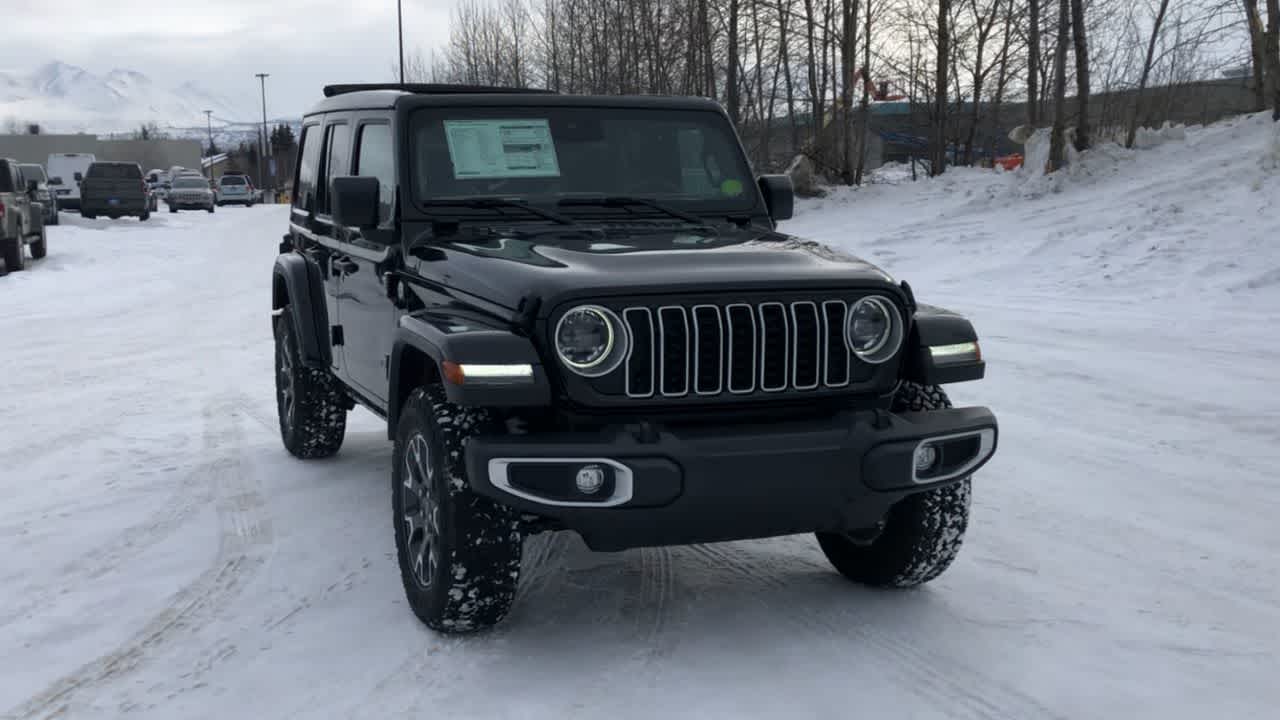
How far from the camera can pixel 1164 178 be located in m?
→ 17.8

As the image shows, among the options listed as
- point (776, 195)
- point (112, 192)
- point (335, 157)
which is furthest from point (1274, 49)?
point (112, 192)

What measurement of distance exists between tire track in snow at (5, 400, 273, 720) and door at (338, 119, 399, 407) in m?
0.84

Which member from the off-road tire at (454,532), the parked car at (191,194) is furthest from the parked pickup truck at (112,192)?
the off-road tire at (454,532)

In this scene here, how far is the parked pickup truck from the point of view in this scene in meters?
38.3

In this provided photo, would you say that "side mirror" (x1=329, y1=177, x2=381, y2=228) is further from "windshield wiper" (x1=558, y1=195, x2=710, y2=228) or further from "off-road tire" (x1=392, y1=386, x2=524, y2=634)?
"off-road tire" (x1=392, y1=386, x2=524, y2=634)

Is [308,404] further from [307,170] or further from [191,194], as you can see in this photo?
[191,194]

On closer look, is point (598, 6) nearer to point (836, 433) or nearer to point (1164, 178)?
point (1164, 178)

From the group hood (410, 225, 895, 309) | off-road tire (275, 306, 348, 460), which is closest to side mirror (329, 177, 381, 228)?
hood (410, 225, 895, 309)

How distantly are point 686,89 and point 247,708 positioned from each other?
3443cm

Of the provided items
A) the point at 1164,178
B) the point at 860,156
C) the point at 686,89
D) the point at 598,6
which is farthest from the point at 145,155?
the point at 1164,178

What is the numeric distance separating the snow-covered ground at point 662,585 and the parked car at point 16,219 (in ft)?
34.9

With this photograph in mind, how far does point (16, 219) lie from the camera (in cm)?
2011

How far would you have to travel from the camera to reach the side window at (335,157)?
5879 mm

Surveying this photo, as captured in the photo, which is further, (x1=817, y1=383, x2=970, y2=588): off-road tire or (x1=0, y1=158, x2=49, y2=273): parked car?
(x1=0, y1=158, x2=49, y2=273): parked car
